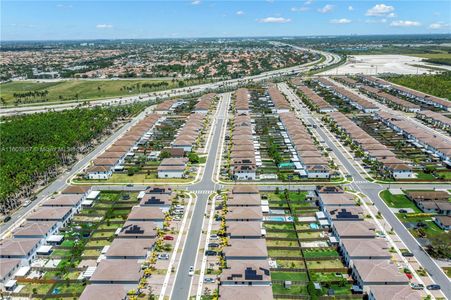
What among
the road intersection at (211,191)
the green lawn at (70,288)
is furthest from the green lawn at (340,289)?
the green lawn at (70,288)

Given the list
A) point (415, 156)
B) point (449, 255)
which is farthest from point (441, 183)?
point (449, 255)

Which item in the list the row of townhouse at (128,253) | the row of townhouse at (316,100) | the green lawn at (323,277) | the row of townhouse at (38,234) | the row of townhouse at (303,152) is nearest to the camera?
the row of townhouse at (128,253)

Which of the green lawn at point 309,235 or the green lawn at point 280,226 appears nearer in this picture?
the green lawn at point 309,235

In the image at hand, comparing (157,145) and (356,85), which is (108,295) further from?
(356,85)

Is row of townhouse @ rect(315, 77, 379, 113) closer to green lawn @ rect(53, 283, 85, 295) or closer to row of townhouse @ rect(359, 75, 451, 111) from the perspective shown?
row of townhouse @ rect(359, 75, 451, 111)

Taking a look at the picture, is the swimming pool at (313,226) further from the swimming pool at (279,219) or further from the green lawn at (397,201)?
the green lawn at (397,201)

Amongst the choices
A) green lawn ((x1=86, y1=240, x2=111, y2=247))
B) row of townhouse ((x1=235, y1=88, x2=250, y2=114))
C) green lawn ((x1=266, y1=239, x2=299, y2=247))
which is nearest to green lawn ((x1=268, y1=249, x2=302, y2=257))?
green lawn ((x1=266, y1=239, x2=299, y2=247))

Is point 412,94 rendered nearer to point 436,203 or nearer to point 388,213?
point 436,203
